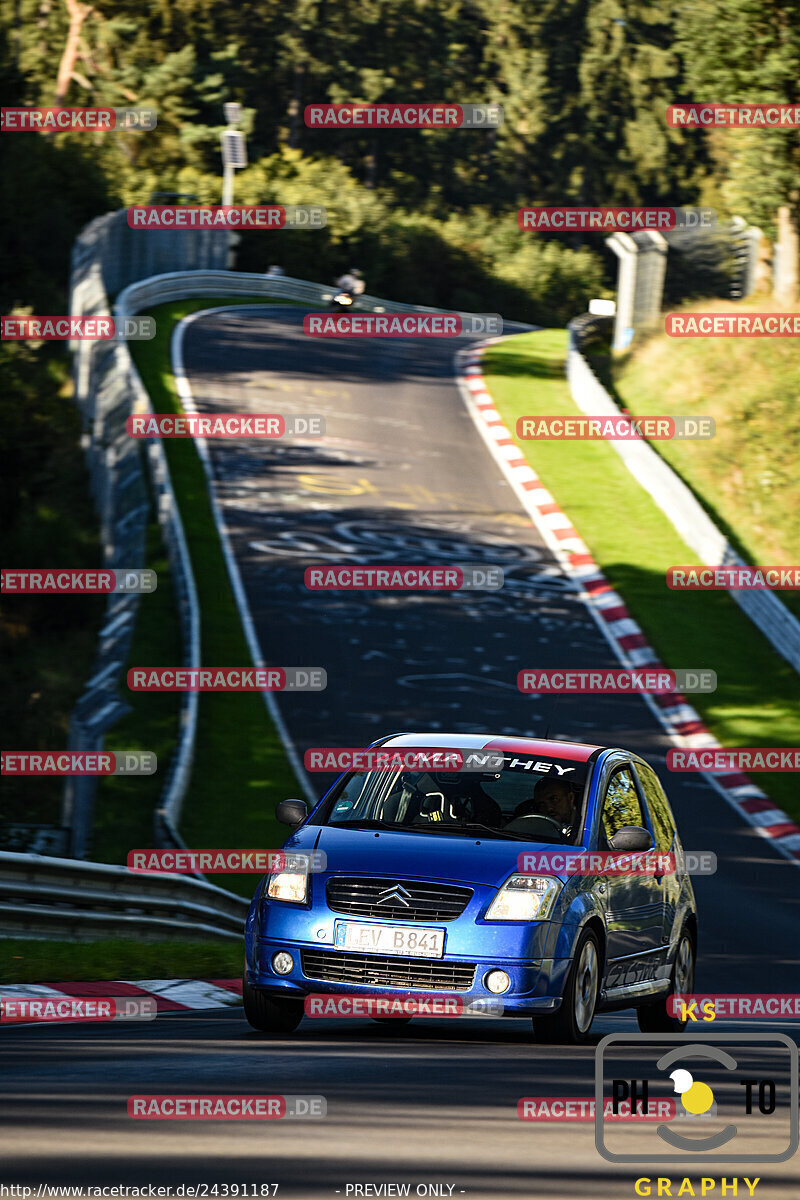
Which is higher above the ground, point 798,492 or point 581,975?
point 581,975

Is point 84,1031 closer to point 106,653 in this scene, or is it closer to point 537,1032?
point 537,1032

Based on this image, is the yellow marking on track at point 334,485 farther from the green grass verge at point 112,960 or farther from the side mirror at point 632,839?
the side mirror at point 632,839

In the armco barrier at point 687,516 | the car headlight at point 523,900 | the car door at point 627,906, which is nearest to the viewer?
the car headlight at point 523,900

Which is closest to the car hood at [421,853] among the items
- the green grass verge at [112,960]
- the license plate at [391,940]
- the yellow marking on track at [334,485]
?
the license plate at [391,940]

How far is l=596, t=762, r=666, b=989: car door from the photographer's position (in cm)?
926

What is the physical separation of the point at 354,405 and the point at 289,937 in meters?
30.0

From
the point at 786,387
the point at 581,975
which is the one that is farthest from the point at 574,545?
Result: the point at 581,975

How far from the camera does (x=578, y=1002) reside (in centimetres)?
871

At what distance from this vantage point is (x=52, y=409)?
118ft

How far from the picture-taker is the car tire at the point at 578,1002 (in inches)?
335

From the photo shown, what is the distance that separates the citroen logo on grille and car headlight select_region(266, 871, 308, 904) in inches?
15.9

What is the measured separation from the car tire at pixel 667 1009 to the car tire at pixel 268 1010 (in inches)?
84.6

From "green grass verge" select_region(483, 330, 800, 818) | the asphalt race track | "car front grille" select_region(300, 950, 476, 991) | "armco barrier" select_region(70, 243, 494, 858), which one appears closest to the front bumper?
"car front grille" select_region(300, 950, 476, 991)

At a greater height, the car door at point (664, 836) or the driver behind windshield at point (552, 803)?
the driver behind windshield at point (552, 803)
